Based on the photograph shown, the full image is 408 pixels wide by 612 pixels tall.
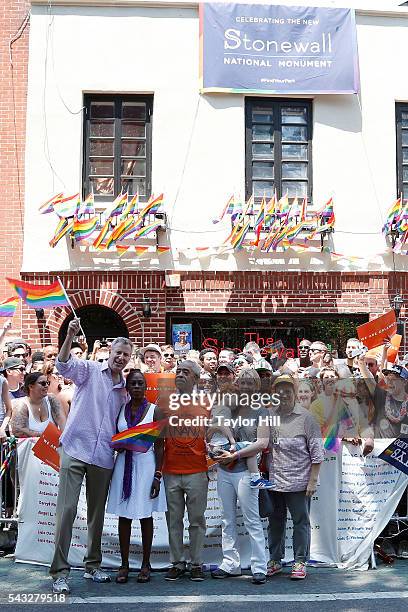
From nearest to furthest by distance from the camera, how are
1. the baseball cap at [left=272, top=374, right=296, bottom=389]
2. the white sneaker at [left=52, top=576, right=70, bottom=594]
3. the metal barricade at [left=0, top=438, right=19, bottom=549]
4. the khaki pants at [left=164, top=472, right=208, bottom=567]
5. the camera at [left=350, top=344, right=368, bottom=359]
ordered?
the white sneaker at [left=52, top=576, right=70, bottom=594], the khaki pants at [left=164, top=472, right=208, bottom=567], the baseball cap at [left=272, top=374, right=296, bottom=389], the metal barricade at [left=0, top=438, right=19, bottom=549], the camera at [left=350, top=344, right=368, bottom=359]

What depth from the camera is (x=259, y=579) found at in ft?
22.4

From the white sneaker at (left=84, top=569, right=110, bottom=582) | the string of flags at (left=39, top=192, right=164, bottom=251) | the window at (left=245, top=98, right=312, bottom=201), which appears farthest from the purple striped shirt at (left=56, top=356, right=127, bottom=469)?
the window at (left=245, top=98, right=312, bottom=201)

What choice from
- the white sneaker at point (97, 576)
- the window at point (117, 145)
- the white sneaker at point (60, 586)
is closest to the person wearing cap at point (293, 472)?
the white sneaker at point (97, 576)

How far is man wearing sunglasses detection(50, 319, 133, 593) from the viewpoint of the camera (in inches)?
267

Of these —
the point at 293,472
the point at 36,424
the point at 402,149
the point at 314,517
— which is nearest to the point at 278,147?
the point at 402,149

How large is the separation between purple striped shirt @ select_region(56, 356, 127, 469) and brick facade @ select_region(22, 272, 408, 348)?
6.90m

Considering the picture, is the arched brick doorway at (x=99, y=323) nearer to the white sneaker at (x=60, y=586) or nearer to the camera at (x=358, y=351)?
the camera at (x=358, y=351)

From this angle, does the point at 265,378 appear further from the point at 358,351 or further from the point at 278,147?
the point at 278,147

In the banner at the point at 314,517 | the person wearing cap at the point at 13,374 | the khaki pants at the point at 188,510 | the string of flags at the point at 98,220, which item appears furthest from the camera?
the string of flags at the point at 98,220

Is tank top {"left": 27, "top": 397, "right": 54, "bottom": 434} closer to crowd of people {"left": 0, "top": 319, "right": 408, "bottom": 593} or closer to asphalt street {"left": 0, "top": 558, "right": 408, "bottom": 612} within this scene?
crowd of people {"left": 0, "top": 319, "right": 408, "bottom": 593}

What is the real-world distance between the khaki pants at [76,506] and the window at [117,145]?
8.10 metres

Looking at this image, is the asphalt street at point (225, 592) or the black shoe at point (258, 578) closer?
the asphalt street at point (225, 592)

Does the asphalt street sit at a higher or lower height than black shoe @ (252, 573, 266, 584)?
lower

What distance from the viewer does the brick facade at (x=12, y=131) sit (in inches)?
557
